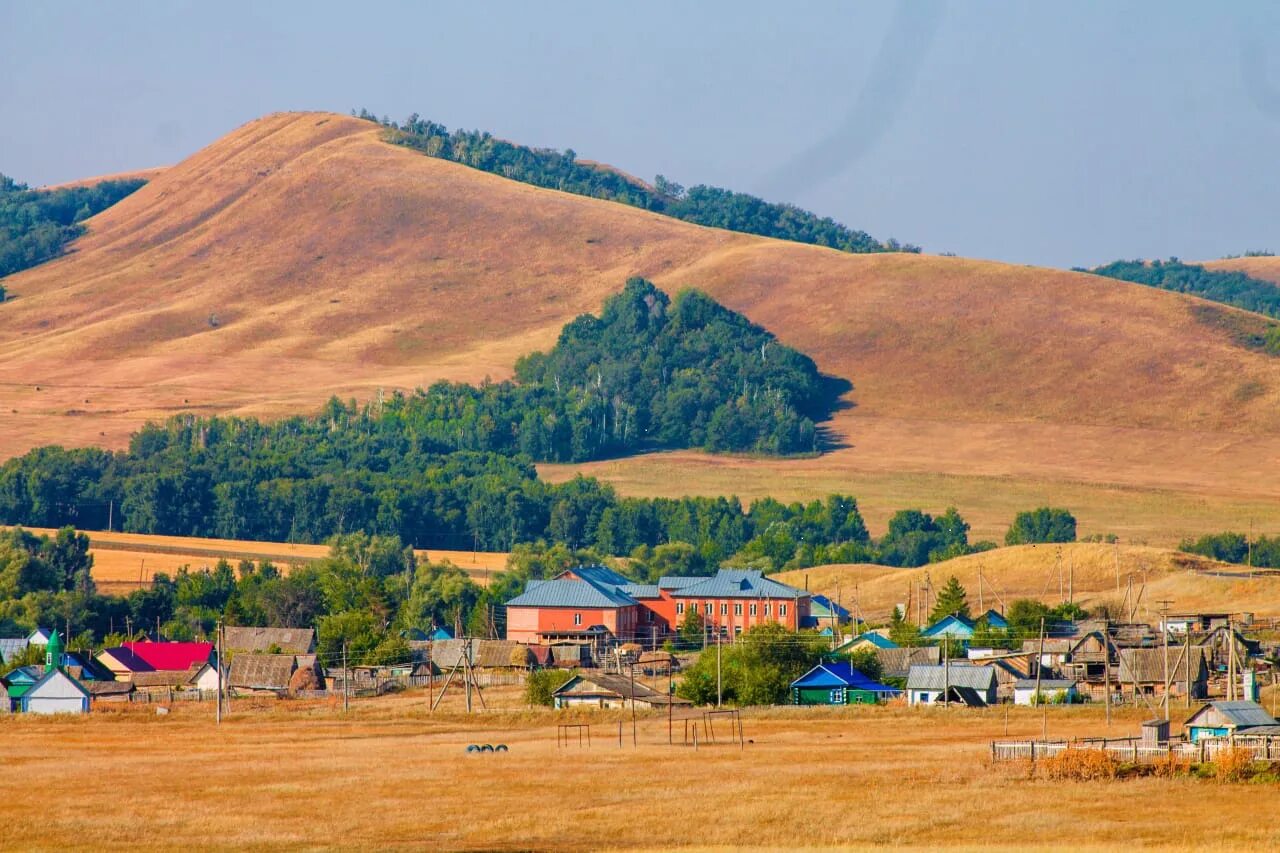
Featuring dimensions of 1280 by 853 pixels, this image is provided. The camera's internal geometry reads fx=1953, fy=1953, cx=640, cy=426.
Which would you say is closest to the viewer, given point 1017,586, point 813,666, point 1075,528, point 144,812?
point 144,812

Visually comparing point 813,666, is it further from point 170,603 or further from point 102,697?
point 170,603

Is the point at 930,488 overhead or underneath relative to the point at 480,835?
overhead

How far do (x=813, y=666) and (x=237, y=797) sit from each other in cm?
4279

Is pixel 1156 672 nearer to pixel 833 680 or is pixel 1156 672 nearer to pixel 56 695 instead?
pixel 833 680

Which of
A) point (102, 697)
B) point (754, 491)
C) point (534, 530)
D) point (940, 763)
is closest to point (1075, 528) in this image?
point (754, 491)

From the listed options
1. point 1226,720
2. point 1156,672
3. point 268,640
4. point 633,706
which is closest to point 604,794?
point 1226,720

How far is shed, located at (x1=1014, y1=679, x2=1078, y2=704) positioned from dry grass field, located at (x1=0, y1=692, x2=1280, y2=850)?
778 centimetres

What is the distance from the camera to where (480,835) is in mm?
46875

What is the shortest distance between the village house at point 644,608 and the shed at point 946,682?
3237 centimetres

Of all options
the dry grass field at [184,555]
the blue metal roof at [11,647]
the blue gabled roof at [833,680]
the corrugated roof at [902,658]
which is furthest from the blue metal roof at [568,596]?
the blue gabled roof at [833,680]

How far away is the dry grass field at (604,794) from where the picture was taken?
4594 cm

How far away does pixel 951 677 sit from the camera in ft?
285

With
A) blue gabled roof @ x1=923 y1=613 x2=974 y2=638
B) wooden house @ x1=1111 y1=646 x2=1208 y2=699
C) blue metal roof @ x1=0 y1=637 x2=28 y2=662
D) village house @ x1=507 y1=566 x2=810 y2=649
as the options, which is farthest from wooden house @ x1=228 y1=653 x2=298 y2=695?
wooden house @ x1=1111 y1=646 x2=1208 y2=699

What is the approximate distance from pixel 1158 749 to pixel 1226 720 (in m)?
5.01
